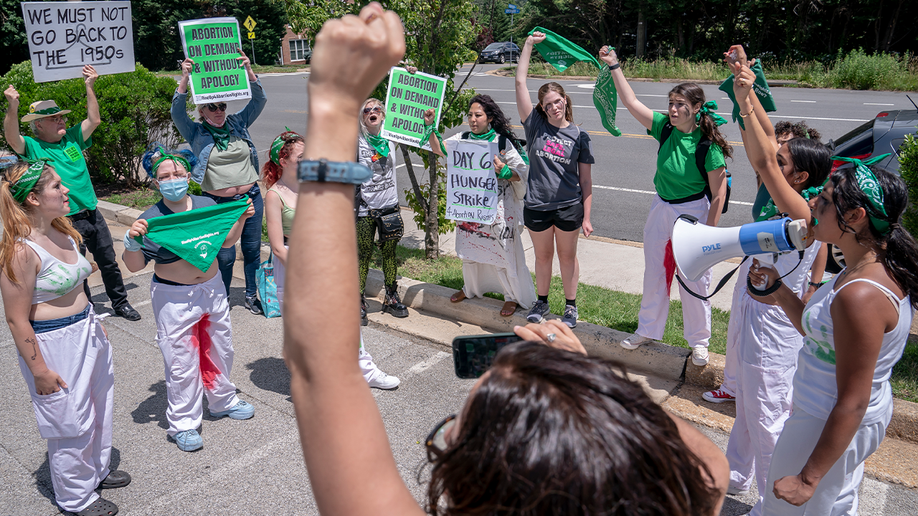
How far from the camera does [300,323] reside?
2.93ft

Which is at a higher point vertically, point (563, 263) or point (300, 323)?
point (300, 323)

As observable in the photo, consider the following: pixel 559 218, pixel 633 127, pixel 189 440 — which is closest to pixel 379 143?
pixel 559 218

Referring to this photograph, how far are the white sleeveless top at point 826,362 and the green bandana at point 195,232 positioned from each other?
3.31m

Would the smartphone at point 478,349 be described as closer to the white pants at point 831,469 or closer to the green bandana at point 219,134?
the white pants at point 831,469

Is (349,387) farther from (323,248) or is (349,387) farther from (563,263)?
(563,263)

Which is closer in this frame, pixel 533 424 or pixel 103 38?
pixel 533 424

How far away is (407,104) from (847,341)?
159 inches

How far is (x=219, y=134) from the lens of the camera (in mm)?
5918

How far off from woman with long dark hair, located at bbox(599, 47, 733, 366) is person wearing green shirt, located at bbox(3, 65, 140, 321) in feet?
15.5

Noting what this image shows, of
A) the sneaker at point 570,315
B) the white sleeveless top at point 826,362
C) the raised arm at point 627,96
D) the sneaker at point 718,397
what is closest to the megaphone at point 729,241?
the white sleeveless top at point 826,362

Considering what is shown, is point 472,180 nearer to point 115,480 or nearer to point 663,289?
point 663,289

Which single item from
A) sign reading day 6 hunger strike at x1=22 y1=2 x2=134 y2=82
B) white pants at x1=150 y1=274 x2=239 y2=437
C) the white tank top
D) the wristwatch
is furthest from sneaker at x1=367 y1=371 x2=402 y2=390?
sign reading day 6 hunger strike at x1=22 y1=2 x2=134 y2=82

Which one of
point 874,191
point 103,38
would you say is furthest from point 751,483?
point 103,38

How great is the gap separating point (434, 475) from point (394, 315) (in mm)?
5046
